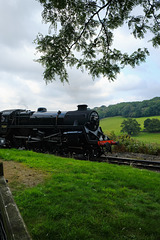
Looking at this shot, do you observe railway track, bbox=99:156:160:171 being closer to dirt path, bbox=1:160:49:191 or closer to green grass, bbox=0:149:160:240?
green grass, bbox=0:149:160:240

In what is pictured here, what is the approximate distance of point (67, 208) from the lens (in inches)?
162

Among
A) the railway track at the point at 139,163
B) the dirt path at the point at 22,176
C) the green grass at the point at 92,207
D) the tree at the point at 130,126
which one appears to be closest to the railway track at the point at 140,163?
the railway track at the point at 139,163

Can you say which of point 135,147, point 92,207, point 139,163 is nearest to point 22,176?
point 92,207

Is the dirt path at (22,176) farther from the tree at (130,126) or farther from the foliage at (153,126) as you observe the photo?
the foliage at (153,126)

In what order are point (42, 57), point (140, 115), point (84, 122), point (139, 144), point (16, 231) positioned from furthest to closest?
1. point (140, 115)
2. point (139, 144)
3. point (84, 122)
4. point (42, 57)
5. point (16, 231)

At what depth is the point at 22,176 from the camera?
6602 millimetres

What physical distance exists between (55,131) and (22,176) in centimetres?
611

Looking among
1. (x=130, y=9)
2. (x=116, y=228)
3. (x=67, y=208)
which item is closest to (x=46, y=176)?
(x=67, y=208)

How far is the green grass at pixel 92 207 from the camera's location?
3.32 metres

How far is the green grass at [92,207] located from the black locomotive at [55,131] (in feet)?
15.0

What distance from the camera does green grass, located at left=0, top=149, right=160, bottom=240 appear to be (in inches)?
131

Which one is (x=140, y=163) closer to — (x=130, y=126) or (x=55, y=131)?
(x=55, y=131)

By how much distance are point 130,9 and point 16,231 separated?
22.9ft

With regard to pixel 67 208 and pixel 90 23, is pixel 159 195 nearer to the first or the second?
pixel 67 208
